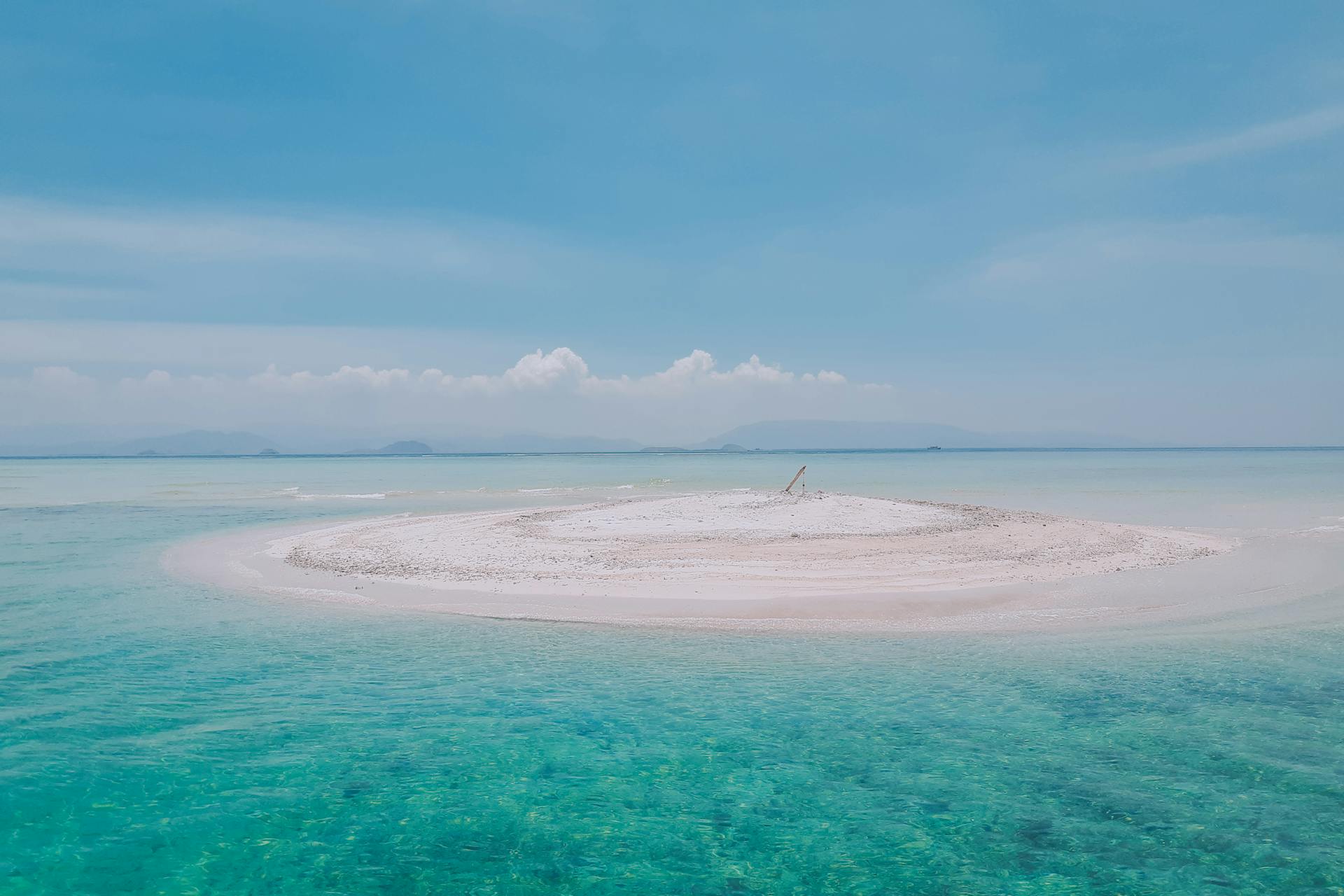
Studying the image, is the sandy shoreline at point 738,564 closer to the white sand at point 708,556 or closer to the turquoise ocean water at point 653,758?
the white sand at point 708,556

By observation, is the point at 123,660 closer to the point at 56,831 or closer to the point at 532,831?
the point at 56,831

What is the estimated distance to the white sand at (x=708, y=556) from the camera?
1869 centimetres

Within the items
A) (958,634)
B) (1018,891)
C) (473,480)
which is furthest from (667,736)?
(473,480)

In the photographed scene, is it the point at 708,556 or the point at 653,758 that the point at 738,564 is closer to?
the point at 708,556

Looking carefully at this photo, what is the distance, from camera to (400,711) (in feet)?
36.6

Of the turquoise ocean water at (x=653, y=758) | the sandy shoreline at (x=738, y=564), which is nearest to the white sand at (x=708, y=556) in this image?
the sandy shoreline at (x=738, y=564)

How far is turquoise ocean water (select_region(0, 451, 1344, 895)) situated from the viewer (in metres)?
7.15

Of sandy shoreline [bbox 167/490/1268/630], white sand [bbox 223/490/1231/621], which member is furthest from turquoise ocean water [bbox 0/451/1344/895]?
white sand [bbox 223/490/1231/621]

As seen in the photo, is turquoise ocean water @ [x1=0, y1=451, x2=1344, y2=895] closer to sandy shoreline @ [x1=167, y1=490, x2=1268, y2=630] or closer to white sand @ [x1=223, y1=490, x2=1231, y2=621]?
sandy shoreline @ [x1=167, y1=490, x2=1268, y2=630]

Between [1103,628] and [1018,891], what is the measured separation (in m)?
10.7

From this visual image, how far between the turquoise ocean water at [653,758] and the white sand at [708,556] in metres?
2.77

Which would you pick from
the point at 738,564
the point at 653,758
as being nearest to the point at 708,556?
the point at 738,564

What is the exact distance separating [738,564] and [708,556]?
177cm

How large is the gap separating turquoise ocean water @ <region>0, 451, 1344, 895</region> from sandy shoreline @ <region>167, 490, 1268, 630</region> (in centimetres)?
191
